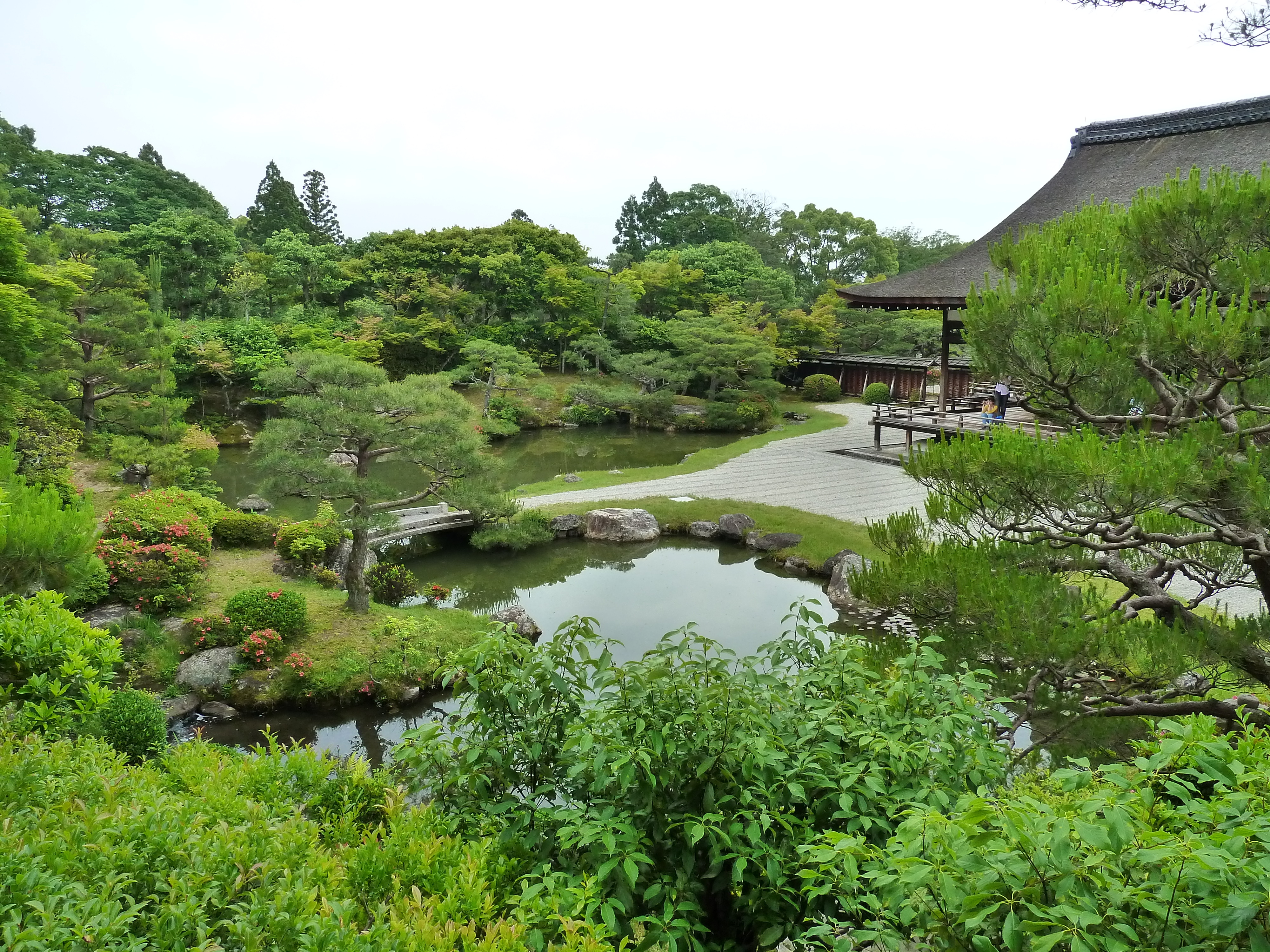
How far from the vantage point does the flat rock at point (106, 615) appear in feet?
21.9

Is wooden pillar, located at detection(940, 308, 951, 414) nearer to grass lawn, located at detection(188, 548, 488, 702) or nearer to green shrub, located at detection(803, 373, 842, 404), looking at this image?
grass lawn, located at detection(188, 548, 488, 702)

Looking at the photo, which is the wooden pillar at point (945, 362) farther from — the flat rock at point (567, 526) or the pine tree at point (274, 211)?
the pine tree at point (274, 211)

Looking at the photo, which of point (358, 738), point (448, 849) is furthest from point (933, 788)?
point (358, 738)

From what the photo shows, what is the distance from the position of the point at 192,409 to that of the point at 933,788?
70.1 ft

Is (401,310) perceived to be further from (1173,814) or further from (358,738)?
(1173,814)

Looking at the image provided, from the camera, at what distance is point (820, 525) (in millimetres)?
11062

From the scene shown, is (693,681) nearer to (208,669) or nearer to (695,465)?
(208,669)

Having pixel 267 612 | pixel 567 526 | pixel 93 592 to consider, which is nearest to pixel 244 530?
pixel 93 592

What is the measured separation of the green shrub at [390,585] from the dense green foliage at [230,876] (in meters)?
6.16

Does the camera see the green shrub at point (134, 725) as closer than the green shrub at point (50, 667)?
No

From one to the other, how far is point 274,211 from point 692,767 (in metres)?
31.9

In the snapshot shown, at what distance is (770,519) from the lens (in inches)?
455

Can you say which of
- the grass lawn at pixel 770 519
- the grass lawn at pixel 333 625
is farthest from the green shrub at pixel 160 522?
the grass lawn at pixel 770 519

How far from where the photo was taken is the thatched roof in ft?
36.0
